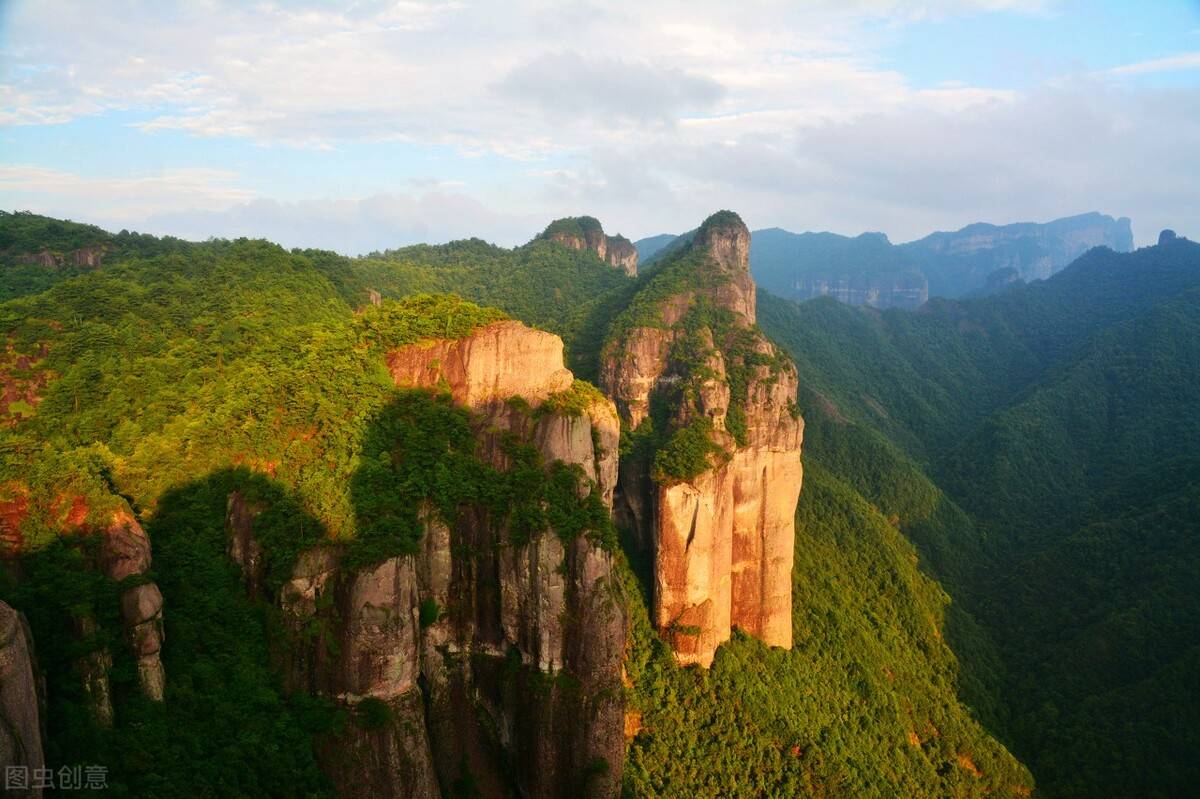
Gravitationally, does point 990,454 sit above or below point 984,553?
above

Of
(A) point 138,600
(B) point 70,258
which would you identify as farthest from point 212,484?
(B) point 70,258

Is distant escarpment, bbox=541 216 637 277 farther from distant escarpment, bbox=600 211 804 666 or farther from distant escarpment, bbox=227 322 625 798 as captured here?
distant escarpment, bbox=227 322 625 798

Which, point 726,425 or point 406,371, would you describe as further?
point 726,425

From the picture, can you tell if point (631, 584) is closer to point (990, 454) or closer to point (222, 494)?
point (222, 494)

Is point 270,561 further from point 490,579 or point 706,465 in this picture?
point 706,465

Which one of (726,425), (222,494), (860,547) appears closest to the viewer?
(222,494)

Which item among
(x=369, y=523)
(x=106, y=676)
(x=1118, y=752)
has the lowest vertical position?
(x=1118, y=752)

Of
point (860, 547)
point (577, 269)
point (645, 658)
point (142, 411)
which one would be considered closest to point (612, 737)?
point (645, 658)
